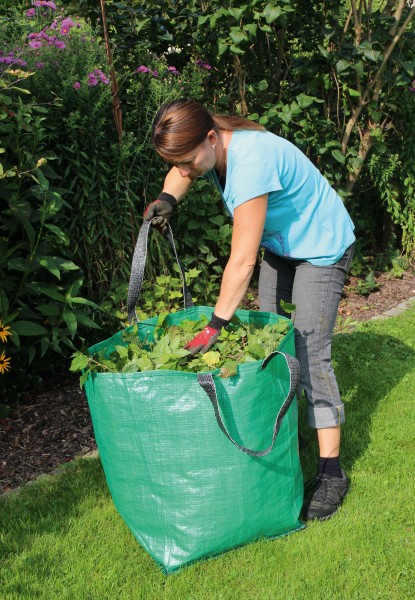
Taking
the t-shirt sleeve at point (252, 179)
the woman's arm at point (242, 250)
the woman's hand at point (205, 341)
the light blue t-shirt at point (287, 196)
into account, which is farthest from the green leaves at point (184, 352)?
the t-shirt sleeve at point (252, 179)

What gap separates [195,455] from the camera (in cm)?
215

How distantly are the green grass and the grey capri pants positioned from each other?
37 cm

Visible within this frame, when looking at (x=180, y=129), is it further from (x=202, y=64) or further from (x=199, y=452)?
(x=202, y=64)

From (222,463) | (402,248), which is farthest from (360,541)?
(402,248)

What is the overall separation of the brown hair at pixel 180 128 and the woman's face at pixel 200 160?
2 cm

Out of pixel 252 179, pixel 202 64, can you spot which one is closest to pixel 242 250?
pixel 252 179

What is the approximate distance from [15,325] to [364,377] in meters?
Answer: 1.83

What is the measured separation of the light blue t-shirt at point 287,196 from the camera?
2.22 meters

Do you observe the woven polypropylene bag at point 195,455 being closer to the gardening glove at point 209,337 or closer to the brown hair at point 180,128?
the gardening glove at point 209,337

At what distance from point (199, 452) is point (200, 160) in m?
0.94

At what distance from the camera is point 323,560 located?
7.54 ft

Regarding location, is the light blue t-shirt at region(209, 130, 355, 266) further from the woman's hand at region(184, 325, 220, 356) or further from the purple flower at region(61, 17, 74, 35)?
the purple flower at region(61, 17, 74, 35)

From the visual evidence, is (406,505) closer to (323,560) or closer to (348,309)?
(323,560)

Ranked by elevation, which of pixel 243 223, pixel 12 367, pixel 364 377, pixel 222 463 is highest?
pixel 243 223
